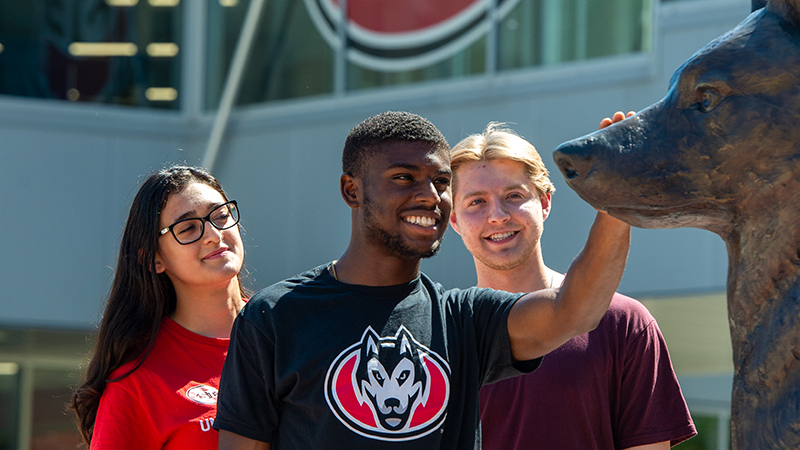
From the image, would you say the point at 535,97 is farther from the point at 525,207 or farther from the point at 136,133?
the point at 525,207

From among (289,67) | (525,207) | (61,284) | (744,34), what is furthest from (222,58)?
(744,34)

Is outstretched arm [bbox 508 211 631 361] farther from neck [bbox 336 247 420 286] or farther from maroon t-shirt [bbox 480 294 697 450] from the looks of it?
maroon t-shirt [bbox 480 294 697 450]

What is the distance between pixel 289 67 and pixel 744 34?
8306 millimetres

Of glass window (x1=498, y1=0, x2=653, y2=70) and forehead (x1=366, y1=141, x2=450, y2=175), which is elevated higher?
glass window (x1=498, y1=0, x2=653, y2=70)

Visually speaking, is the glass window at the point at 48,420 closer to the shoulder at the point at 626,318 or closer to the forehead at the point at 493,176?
the forehead at the point at 493,176

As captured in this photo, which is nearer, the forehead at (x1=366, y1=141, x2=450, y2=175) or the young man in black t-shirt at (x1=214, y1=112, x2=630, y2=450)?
the young man in black t-shirt at (x1=214, y1=112, x2=630, y2=450)

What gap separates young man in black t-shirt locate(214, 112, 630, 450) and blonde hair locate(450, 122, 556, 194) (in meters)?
0.76

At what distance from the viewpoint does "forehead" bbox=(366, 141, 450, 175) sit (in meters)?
2.32

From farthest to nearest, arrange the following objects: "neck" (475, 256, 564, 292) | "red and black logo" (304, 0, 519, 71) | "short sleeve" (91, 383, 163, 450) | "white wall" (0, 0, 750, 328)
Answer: "red and black logo" (304, 0, 519, 71) → "white wall" (0, 0, 750, 328) → "neck" (475, 256, 564, 292) → "short sleeve" (91, 383, 163, 450)

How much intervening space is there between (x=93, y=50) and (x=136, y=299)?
24.2 ft

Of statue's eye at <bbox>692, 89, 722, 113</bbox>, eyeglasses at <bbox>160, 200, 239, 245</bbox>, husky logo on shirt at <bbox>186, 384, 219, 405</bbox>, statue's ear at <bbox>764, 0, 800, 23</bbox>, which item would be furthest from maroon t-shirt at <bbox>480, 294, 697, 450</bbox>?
statue's ear at <bbox>764, 0, 800, 23</bbox>

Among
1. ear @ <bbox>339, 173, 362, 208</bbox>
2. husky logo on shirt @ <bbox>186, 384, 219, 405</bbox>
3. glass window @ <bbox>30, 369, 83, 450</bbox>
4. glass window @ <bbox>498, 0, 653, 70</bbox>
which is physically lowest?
glass window @ <bbox>30, 369, 83, 450</bbox>

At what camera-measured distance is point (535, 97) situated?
809 centimetres

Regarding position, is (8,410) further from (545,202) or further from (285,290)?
(285,290)
